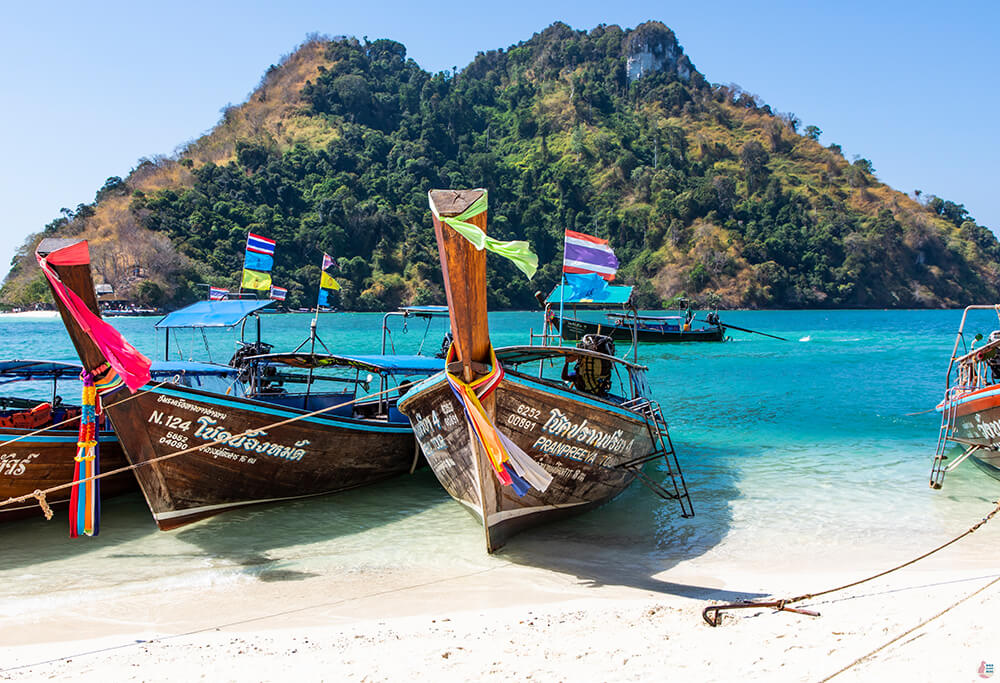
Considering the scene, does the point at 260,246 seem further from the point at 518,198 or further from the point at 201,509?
the point at 518,198

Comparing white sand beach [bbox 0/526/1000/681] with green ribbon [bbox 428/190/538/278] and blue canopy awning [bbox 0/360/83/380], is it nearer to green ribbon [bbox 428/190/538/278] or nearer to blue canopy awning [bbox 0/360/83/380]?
green ribbon [bbox 428/190/538/278]

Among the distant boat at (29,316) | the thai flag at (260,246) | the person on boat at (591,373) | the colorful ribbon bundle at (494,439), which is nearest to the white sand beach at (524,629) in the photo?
the colorful ribbon bundle at (494,439)

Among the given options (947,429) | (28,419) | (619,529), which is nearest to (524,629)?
(619,529)

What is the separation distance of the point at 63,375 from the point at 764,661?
414 inches

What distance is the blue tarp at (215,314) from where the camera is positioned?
41.8 feet

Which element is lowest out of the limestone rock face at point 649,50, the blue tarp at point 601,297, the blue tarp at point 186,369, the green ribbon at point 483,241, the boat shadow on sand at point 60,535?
the boat shadow on sand at point 60,535

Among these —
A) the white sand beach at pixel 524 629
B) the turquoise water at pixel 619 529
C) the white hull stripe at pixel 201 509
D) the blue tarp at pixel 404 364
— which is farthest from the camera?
the blue tarp at pixel 404 364

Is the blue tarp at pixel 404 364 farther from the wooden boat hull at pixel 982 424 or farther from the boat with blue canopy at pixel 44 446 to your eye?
the wooden boat hull at pixel 982 424

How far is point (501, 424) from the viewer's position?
7469 millimetres

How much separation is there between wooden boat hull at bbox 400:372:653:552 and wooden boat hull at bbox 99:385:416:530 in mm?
1754

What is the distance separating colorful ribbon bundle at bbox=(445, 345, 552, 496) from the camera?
22.0ft

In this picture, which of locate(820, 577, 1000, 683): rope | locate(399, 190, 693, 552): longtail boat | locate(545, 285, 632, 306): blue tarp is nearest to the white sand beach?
locate(820, 577, 1000, 683): rope

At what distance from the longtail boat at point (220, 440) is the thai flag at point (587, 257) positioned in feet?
10.4

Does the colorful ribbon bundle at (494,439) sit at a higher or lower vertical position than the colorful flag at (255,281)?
lower
